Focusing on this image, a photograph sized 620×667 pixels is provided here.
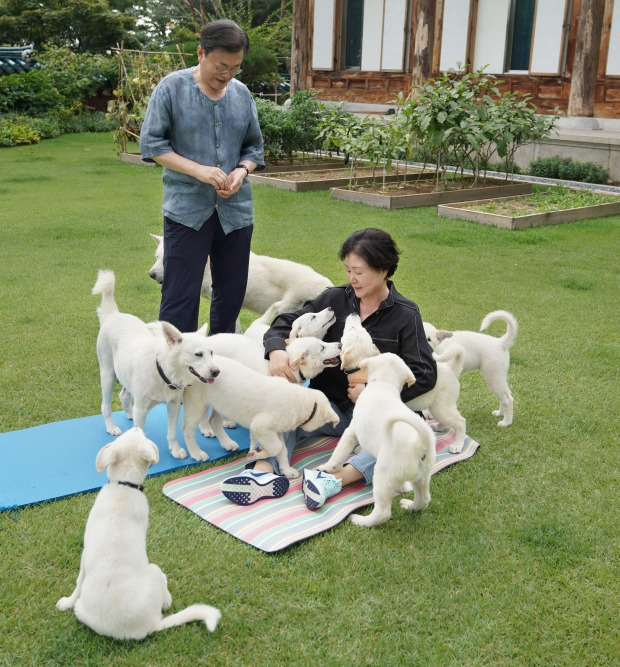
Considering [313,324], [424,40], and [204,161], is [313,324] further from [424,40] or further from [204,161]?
[424,40]

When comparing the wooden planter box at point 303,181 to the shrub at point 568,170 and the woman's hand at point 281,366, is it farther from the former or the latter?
the woman's hand at point 281,366

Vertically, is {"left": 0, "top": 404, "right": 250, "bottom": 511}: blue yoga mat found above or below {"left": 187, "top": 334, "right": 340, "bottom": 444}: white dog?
below

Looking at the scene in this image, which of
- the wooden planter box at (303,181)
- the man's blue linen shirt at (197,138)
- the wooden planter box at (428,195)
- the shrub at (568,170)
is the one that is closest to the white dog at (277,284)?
the man's blue linen shirt at (197,138)

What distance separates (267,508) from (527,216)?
7.43 m

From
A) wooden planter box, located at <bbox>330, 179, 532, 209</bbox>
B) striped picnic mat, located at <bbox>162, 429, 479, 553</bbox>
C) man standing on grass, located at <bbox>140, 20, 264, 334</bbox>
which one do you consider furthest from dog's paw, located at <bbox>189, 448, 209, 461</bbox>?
wooden planter box, located at <bbox>330, 179, 532, 209</bbox>

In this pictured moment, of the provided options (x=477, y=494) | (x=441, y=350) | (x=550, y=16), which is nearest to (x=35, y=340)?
(x=441, y=350)

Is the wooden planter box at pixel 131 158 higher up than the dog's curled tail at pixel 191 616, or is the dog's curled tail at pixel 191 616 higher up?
the wooden planter box at pixel 131 158

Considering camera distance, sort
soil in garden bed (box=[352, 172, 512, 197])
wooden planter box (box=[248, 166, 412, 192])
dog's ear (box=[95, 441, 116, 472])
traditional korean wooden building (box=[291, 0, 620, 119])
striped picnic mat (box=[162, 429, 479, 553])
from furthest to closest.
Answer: traditional korean wooden building (box=[291, 0, 620, 119]), wooden planter box (box=[248, 166, 412, 192]), soil in garden bed (box=[352, 172, 512, 197]), striped picnic mat (box=[162, 429, 479, 553]), dog's ear (box=[95, 441, 116, 472])

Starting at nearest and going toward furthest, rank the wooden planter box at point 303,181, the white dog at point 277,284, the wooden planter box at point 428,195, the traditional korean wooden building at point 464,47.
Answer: the white dog at point 277,284 < the wooden planter box at point 428,195 < the wooden planter box at point 303,181 < the traditional korean wooden building at point 464,47

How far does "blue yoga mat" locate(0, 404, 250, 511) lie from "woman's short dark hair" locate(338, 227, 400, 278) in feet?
3.96

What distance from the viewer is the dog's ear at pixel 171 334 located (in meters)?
3.46

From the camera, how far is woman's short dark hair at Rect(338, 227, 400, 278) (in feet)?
12.3

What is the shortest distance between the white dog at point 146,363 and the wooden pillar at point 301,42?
16.4 m

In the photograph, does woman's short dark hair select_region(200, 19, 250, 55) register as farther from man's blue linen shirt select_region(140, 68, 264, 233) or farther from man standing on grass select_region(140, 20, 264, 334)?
man's blue linen shirt select_region(140, 68, 264, 233)
